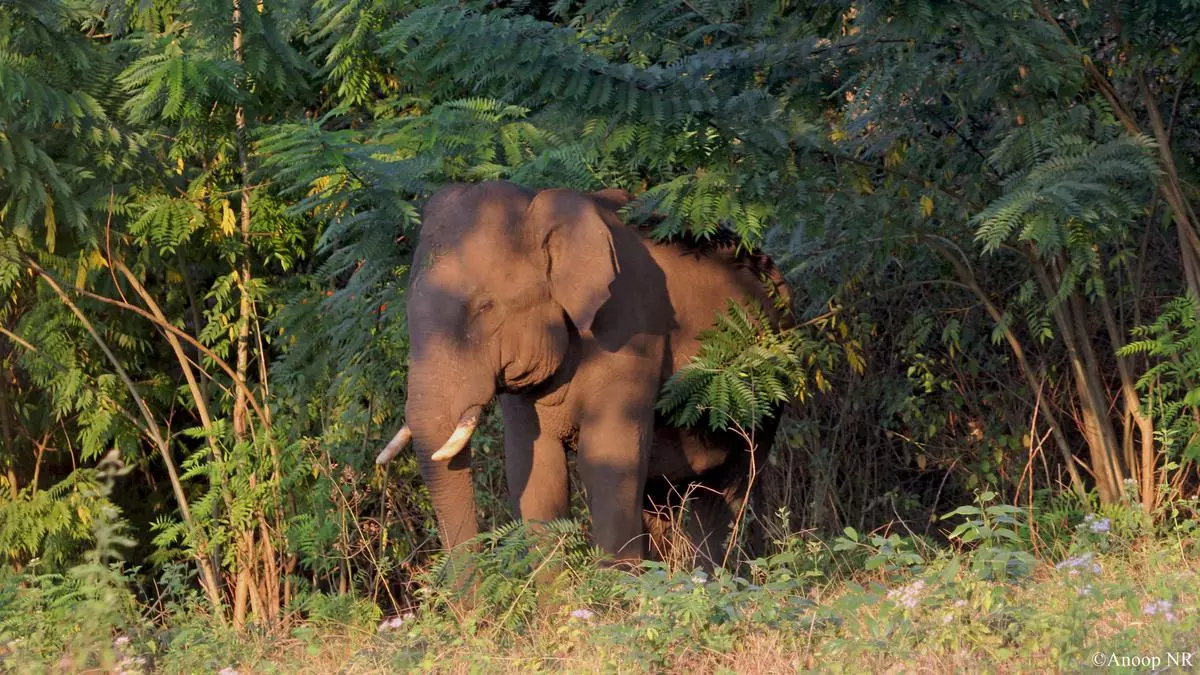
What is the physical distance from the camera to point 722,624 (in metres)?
5.01

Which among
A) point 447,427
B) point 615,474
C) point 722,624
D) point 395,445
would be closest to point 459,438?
point 447,427

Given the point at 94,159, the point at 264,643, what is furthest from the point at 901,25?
the point at 94,159

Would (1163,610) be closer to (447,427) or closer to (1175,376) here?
(447,427)

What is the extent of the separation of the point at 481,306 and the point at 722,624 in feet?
8.38

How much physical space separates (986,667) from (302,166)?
4.37m

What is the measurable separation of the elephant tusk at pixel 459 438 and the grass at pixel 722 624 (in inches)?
18.8

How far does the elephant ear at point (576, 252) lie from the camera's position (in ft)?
23.3

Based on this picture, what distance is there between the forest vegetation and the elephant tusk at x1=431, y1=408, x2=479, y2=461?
1.92ft

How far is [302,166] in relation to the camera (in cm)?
748

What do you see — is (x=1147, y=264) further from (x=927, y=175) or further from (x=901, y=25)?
(x=901, y=25)

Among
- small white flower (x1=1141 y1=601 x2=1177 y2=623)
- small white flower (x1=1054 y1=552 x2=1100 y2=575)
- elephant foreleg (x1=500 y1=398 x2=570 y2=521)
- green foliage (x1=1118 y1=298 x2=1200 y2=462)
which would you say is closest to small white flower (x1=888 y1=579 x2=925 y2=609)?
small white flower (x1=1054 y1=552 x2=1100 y2=575)

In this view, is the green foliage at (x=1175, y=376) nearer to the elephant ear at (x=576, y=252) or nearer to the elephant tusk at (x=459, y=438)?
the elephant ear at (x=576, y=252)

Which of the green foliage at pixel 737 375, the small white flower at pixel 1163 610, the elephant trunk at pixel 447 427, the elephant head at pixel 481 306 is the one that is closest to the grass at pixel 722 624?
the small white flower at pixel 1163 610

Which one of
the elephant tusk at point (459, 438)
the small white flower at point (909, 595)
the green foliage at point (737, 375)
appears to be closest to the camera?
the small white flower at point (909, 595)
